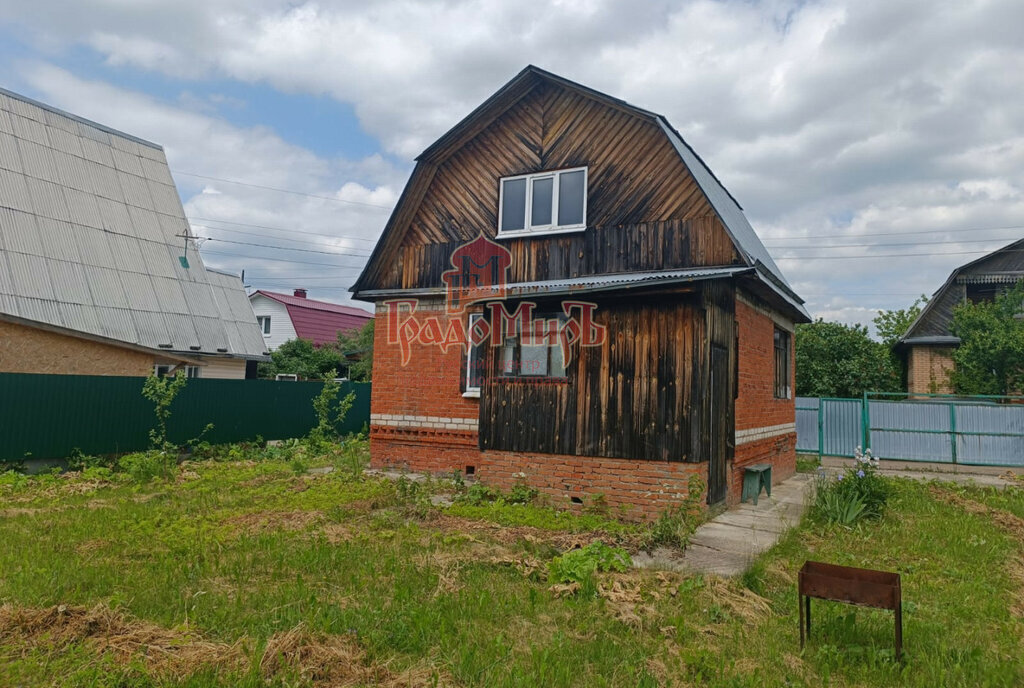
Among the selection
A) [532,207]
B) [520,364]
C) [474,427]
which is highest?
[532,207]

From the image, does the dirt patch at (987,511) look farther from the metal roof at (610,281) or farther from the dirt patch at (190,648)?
the dirt patch at (190,648)

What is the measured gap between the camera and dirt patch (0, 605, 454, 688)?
373 centimetres

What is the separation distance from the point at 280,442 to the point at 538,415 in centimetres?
960

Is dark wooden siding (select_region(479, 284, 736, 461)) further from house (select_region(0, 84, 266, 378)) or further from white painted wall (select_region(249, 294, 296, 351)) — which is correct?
white painted wall (select_region(249, 294, 296, 351))

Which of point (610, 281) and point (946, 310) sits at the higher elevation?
point (946, 310)

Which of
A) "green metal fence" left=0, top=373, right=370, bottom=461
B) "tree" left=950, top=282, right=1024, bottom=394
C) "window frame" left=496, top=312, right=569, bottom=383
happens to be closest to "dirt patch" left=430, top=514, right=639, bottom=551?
"window frame" left=496, top=312, right=569, bottom=383

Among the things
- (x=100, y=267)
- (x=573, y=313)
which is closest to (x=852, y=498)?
(x=573, y=313)

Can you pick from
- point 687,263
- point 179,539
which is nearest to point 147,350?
point 179,539

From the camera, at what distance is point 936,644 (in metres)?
4.45

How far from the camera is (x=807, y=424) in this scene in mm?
17297

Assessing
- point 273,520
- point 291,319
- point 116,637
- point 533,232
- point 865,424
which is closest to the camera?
point 116,637

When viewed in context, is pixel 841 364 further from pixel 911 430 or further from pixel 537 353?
pixel 537 353

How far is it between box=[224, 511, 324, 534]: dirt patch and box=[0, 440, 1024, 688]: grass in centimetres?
4

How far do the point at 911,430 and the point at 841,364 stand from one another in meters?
4.97
